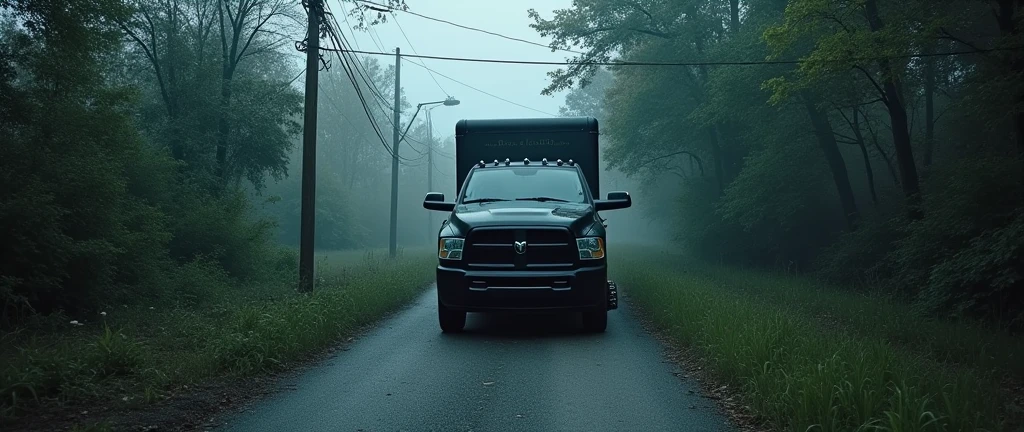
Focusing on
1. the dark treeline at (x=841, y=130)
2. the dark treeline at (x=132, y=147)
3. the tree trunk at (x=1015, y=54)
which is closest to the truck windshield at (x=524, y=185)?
the dark treeline at (x=132, y=147)

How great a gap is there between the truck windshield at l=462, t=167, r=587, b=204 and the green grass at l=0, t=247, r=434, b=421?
2551 mm

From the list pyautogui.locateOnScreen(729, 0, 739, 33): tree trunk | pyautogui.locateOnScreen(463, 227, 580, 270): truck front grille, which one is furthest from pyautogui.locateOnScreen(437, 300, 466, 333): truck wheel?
pyautogui.locateOnScreen(729, 0, 739, 33): tree trunk

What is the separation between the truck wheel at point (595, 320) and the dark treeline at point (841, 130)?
17.3 ft

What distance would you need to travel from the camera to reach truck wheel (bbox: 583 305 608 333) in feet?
31.5

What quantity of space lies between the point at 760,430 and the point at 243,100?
21.1 metres

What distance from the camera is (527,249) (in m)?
9.09

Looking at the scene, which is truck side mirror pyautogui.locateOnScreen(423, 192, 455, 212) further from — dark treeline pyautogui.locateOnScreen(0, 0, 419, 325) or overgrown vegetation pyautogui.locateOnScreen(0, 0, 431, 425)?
dark treeline pyautogui.locateOnScreen(0, 0, 419, 325)

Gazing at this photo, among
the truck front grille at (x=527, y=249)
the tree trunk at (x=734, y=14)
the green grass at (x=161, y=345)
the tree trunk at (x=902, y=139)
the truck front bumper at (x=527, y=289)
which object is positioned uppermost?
the tree trunk at (x=734, y=14)

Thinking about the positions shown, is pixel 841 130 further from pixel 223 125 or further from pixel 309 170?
pixel 223 125

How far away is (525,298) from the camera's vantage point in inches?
354

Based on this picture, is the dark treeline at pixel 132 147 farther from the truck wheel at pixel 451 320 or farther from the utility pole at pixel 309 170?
the truck wheel at pixel 451 320

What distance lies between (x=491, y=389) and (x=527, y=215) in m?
3.08

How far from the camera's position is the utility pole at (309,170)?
13.8m

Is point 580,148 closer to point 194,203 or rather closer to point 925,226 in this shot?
point 925,226
